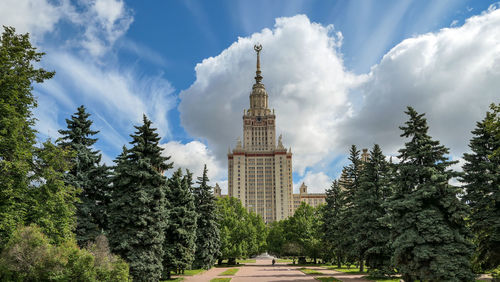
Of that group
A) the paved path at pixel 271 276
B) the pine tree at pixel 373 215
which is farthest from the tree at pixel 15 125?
the pine tree at pixel 373 215

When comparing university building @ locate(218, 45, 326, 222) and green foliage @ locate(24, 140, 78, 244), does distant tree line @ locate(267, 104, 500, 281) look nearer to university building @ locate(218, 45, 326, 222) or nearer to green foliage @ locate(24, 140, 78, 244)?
green foliage @ locate(24, 140, 78, 244)

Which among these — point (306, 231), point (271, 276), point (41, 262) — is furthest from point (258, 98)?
point (41, 262)

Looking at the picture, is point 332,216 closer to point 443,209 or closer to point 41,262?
point 443,209

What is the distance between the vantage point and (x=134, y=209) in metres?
25.5

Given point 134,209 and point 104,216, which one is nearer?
point 134,209

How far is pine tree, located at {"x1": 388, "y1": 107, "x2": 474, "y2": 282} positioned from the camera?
21984 mm

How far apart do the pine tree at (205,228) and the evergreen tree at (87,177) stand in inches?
680

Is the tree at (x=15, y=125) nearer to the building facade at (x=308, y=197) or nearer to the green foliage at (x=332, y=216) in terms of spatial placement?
the green foliage at (x=332, y=216)

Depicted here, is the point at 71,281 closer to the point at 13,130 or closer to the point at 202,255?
the point at 13,130

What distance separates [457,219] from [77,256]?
22.7 metres

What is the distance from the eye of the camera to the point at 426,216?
76.4 ft

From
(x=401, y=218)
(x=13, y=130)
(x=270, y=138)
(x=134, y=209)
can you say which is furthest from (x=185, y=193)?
(x=270, y=138)

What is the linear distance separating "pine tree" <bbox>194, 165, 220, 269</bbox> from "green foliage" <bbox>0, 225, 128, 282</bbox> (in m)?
25.8

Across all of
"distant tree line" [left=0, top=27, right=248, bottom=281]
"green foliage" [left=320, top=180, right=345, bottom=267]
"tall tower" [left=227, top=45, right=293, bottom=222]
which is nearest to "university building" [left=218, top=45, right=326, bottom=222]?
"tall tower" [left=227, top=45, right=293, bottom=222]
